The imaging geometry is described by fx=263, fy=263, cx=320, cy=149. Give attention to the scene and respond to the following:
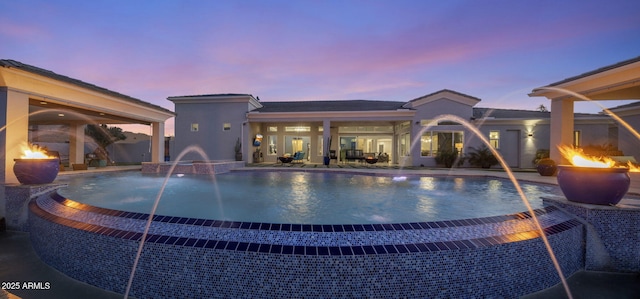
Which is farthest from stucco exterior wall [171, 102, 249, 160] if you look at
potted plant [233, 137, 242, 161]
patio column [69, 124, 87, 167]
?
patio column [69, 124, 87, 167]

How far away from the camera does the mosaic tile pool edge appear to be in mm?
2729

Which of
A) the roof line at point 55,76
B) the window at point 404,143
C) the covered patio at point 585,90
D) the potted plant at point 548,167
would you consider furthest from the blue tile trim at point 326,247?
the window at point 404,143

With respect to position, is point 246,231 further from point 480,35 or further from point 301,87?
point 301,87

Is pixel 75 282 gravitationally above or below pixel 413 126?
below

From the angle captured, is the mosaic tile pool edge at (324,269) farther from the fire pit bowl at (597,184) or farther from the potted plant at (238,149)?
the potted plant at (238,149)

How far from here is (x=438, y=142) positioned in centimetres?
1780

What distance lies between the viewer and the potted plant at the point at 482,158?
16.6 metres

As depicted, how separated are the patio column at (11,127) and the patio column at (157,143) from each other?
7.92 metres

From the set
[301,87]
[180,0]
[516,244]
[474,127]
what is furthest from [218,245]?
[301,87]

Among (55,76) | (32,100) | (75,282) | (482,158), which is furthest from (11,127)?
(482,158)

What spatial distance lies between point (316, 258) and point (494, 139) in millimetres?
19199

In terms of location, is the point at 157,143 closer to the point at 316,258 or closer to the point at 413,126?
the point at 316,258

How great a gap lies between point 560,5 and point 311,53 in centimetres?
1205

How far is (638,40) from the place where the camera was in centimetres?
1432
